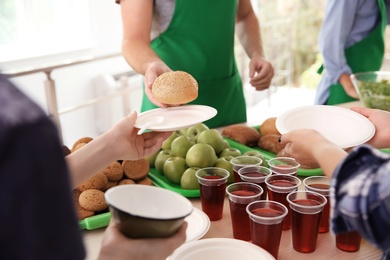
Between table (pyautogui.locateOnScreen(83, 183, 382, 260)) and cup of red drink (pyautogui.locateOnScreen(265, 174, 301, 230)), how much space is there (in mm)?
45

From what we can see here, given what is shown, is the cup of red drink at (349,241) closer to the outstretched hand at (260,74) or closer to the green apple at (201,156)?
the green apple at (201,156)

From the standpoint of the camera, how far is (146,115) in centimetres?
136

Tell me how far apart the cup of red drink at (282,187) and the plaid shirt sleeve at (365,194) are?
1.24 ft

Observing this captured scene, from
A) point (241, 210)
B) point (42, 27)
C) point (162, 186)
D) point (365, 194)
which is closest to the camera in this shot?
point (365, 194)

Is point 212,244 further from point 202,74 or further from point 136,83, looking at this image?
point 136,83

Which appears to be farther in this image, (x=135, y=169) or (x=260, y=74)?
(x=260, y=74)

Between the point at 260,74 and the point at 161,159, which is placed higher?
the point at 260,74

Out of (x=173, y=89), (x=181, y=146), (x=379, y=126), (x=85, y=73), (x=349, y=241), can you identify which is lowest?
(x=85, y=73)

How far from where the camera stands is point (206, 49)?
2.06 meters

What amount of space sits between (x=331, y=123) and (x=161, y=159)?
1.85ft

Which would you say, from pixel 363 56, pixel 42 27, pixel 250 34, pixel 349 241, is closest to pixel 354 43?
pixel 363 56

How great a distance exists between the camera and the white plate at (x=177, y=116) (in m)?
1.23

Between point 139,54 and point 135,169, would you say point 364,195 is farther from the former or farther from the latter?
point 139,54

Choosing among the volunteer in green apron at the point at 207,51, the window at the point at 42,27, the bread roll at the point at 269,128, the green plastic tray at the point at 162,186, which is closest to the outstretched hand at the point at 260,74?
the volunteer in green apron at the point at 207,51
